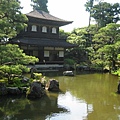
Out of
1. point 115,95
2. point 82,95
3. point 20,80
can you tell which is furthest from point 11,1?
point 115,95

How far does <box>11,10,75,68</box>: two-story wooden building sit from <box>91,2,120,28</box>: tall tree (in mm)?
13514

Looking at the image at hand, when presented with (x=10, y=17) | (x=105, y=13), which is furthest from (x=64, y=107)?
(x=105, y=13)

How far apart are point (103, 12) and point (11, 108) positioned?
35.7 m

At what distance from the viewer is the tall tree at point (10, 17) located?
1183cm

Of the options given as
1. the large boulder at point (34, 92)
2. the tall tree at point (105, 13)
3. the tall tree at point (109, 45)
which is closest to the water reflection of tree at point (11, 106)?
the large boulder at point (34, 92)

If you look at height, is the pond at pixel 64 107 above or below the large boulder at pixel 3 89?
below

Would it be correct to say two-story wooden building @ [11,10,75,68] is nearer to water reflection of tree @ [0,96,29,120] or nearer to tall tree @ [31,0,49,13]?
water reflection of tree @ [0,96,29,120]

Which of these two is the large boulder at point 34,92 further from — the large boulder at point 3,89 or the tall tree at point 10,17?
the tall tree at point 10,17

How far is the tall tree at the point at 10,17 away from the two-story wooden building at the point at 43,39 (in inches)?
475

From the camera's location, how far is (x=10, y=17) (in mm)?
12523

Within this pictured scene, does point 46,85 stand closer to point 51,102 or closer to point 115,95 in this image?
point 51,102

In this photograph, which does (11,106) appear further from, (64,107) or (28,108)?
(64,107)

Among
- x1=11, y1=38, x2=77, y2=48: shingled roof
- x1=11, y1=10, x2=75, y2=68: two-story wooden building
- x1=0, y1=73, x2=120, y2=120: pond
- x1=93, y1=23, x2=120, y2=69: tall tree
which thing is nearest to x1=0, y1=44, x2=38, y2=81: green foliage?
x1=0, y1=73, x2=120, y2=120: pond

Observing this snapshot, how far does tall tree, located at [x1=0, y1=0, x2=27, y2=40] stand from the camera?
11.8 m
